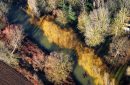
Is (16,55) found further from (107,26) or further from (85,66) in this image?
(107,26)

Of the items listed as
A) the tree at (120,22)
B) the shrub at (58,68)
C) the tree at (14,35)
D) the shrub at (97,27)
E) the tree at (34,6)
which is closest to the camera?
the shrub at (58,68)

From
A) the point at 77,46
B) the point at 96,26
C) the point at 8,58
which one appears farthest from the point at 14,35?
the point at 96,26

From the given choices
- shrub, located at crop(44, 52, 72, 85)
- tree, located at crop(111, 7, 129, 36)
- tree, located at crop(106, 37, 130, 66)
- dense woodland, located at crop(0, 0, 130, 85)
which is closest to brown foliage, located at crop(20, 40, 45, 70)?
dense woodland, located at crop(0, 0, 130, 85)

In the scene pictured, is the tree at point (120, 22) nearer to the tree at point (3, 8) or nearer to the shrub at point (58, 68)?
the shrub at point (58, 68)

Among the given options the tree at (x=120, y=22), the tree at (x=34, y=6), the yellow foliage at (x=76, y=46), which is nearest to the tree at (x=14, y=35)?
the tree at (x=34, y=6)

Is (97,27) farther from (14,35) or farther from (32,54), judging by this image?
(14,35)

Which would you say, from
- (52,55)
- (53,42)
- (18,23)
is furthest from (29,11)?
(52,55)
